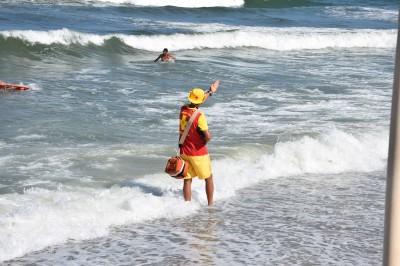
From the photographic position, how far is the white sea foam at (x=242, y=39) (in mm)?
26703

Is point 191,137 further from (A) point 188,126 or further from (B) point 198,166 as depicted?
(B) point 198,166

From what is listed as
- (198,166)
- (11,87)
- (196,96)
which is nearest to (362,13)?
(11,87)

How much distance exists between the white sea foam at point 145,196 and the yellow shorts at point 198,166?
0.51 meters

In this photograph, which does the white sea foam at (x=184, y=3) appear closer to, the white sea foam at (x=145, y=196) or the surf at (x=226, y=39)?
the surf at (x=226, y=39)

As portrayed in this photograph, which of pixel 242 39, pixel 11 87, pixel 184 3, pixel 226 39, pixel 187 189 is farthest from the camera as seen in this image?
pixel 184 3

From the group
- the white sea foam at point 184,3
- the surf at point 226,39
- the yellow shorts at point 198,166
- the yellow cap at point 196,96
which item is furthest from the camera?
the white sea foam at point 184,3

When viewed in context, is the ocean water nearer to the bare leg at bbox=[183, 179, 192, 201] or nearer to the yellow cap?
the bare leg at bbox=[183, 179, 192, 201]

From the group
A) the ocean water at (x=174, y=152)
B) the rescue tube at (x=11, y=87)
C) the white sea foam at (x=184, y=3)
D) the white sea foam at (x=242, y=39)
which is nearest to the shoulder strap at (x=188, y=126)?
the ocean water at (x=174, y=152)

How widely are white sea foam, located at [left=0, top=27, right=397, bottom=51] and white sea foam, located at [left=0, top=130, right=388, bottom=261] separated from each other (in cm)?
1495

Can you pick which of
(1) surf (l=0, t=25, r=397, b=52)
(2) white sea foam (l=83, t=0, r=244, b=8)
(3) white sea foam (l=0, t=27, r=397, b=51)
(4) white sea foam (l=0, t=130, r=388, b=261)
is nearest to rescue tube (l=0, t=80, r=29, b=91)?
(4) white sea foam (l=0, t=130, r=388, b=261)

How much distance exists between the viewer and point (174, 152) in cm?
1210

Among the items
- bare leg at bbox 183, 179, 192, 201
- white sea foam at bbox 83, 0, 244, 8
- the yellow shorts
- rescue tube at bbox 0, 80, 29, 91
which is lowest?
bare leg at bbox 183, 179, 192, 201

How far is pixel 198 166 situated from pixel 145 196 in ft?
3.27

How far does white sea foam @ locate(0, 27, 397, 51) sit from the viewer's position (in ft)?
87.6
